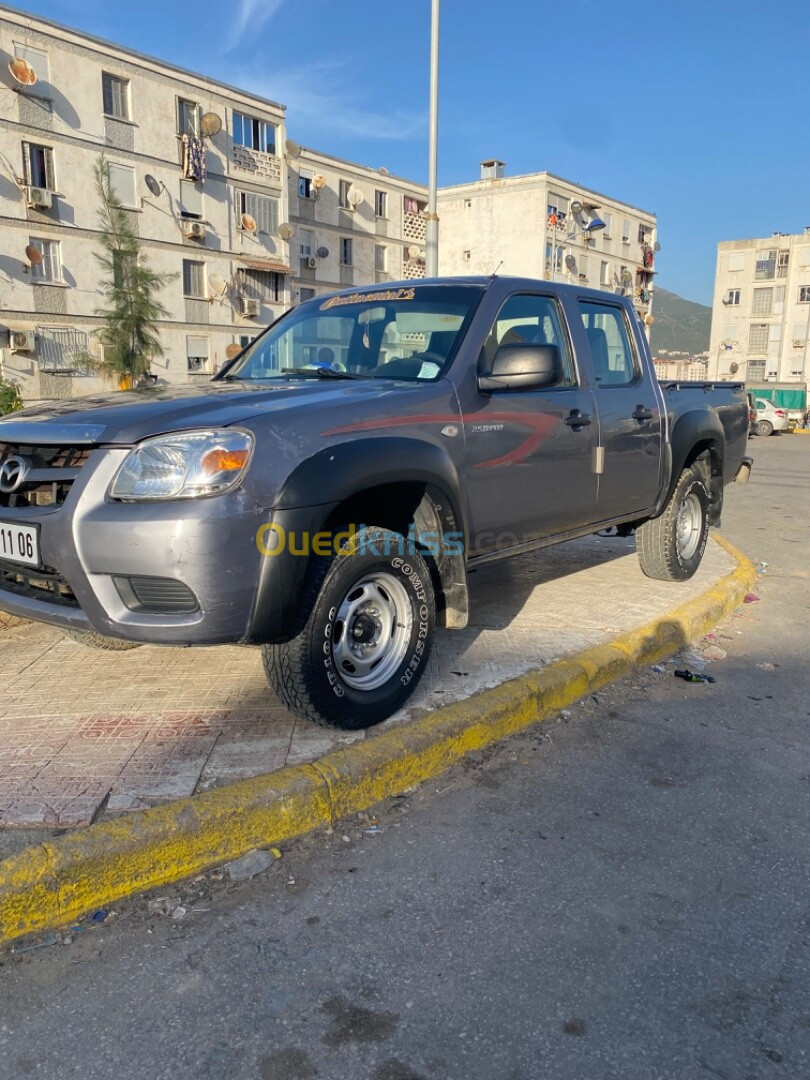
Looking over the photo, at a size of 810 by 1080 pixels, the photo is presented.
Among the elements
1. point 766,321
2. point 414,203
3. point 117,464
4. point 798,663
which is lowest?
point 798,663

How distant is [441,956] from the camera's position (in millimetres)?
2199

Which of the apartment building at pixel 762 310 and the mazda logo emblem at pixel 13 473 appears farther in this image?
the apartment building at pixel 762 310

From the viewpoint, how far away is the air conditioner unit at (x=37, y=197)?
27828 millimetres

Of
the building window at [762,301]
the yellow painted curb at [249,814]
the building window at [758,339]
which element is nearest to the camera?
the yellow painted curb at [249,814]

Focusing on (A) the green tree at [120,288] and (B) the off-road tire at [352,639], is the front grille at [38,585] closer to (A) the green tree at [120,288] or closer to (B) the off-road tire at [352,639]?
(B) the off-road tire at [352,639]

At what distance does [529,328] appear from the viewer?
430 cm

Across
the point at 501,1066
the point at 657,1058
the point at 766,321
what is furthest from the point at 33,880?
the point at 766,321

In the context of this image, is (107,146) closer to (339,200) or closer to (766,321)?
(339,200)

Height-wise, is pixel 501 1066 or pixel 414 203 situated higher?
pixel 414 203

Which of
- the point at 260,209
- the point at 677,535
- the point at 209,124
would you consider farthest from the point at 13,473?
the point at 260,209

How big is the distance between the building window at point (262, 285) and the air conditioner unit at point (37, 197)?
29.9 ft

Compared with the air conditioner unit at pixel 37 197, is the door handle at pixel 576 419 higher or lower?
lower

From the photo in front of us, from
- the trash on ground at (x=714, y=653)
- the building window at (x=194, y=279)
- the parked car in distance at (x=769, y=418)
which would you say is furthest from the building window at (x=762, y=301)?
the trash on ground at (x=714, y=653)

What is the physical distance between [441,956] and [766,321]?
76.5 m
